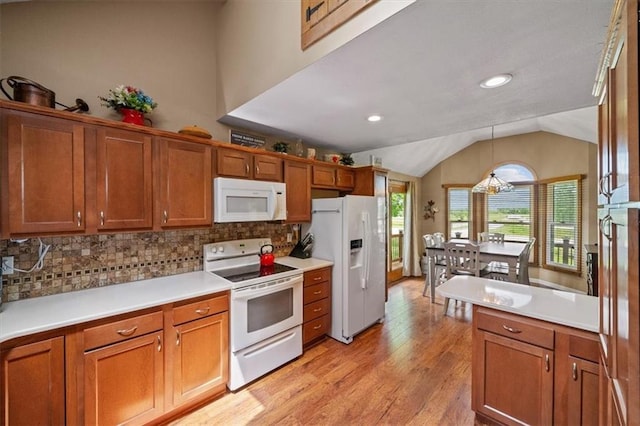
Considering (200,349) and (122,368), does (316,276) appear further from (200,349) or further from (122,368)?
(122,368)

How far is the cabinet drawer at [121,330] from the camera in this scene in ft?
5.07

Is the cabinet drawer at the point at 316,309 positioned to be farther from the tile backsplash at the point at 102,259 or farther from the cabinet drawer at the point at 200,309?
the tile backsplash at the point at 102,259

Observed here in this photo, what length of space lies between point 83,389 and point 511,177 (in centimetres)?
717

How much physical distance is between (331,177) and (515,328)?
2457 millimetres

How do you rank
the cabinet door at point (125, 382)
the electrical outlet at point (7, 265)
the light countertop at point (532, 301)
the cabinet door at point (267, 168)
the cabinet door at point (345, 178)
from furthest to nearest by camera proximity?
the cabinet door at point (345, 178), the cabinet door at point (267, 168), the electrical outlet at point (7, 265), the cabinet door at point (125, 382), the light countertop at point (532, 301)

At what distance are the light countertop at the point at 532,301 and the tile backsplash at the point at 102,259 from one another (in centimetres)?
221

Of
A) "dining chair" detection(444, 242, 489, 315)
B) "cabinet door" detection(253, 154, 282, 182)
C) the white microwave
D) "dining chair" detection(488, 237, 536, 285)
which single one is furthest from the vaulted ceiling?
"dining chair" detection(488, 237, 536, 285)

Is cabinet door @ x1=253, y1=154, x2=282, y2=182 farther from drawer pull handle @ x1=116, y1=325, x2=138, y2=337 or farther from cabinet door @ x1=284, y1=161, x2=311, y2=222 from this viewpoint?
drawer pull handle @ x1=116, y1=325, x2=138, y2=337

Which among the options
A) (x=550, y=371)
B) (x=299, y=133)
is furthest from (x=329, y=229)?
(x=550, y=371)

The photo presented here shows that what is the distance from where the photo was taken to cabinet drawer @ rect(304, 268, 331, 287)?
109 inches

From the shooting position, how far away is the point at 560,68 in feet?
5.31

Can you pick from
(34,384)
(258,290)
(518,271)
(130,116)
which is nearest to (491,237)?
(518,271)

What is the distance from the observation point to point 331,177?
350cm

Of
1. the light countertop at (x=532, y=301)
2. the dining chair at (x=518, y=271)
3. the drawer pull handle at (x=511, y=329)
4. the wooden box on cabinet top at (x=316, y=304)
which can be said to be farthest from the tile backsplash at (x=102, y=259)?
the dining chair at (x=518, y=271)
